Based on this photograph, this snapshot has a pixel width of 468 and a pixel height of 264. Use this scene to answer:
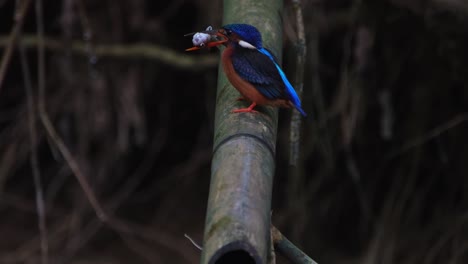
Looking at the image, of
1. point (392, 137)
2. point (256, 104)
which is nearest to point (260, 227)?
point (256, 104)

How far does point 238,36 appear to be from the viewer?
202 cm

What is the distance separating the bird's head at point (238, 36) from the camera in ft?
6.52

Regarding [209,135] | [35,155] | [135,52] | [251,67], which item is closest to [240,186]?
[251,67]

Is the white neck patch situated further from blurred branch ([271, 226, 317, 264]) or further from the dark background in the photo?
the dark background

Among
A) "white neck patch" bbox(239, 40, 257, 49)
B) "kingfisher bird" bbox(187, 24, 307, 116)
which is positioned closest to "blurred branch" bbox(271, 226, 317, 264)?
"kingfisher bird" bbox(187, 24, 307, 116)

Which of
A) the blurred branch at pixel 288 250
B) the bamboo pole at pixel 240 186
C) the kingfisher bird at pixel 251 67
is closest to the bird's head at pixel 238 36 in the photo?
the kingfisher bird at pixel 251 67

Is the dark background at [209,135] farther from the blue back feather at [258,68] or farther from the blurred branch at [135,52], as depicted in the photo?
the blue back feather at [258,68]

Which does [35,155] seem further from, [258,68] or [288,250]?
[288,250]

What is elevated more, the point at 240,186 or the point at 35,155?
the point at 240,186

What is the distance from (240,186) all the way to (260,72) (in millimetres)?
653

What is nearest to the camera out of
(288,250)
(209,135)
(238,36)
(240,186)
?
(240,186)

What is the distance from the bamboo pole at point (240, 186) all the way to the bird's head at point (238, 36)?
0.13 meters

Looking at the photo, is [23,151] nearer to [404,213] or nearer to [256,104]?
[404,213]

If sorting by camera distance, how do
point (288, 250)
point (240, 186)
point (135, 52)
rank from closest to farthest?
1. point (240, 186)
2. point (288, 250)
3. point (135, 52)
